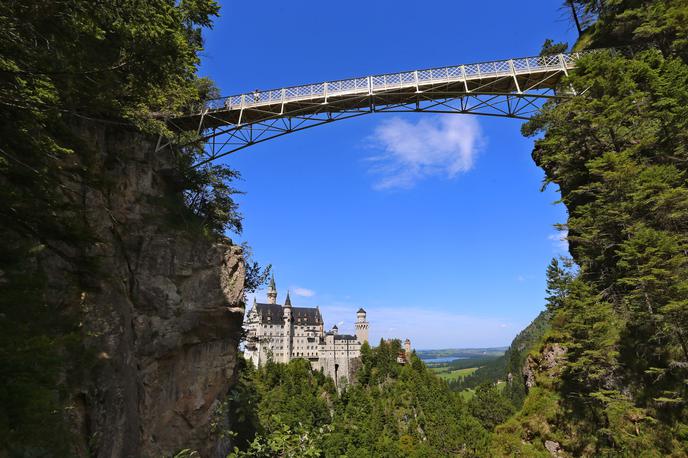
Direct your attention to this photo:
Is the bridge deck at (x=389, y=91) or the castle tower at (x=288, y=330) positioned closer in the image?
the bridge deck at (x=389, y=91)

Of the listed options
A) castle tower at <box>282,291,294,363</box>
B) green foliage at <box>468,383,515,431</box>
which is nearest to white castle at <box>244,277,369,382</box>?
castle tower at <box>282,291,294,363</box>

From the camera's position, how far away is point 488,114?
1983cm

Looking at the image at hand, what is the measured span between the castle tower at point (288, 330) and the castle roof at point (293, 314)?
1395 mm

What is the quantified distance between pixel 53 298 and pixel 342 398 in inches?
2315

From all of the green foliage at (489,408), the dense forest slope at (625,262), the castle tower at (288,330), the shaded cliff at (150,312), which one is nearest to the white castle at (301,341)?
the castle tower at (288,330)

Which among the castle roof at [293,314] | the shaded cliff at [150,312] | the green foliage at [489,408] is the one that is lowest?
the green foliage at [489,408]

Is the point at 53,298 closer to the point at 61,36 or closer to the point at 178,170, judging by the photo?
the point at 61,36

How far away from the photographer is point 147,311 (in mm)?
16141

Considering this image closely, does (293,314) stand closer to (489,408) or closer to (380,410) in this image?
(380,410)

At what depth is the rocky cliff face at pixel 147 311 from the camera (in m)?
11.6

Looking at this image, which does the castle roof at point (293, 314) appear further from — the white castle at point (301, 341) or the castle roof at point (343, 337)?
the castle roof at point (343, 337)

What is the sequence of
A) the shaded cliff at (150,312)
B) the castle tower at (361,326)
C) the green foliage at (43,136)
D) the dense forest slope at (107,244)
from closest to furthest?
the green foliage at (43,136)
the dense forest slope at (107,244)
the shaded cliff at (150,312)
the castle tower at (361,326)

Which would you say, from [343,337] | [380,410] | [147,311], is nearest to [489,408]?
[380,410]

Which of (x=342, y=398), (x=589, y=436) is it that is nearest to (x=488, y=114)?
(x=589, y=436)
